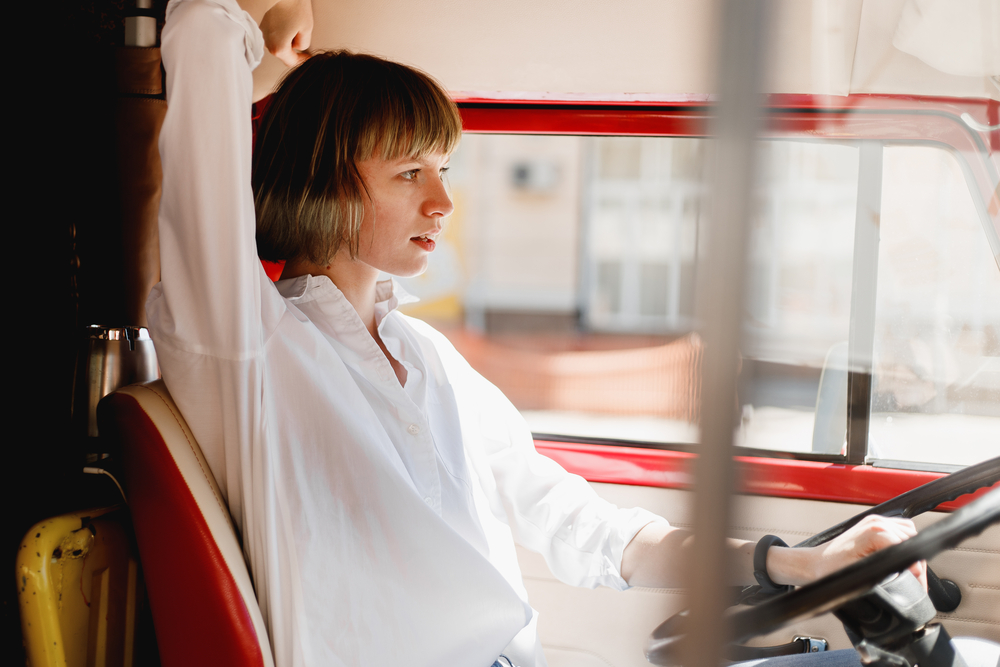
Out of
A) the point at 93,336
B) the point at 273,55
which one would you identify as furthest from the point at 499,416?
the point at 273,55

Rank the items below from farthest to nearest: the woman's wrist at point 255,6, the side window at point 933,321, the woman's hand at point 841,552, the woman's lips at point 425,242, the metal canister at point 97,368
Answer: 1. the side window at point 933,321
2. the metal canister at point 97,368
3. the woman's lips at point 425,242
4. the woman's wrist at point 255,6
5. the woman's hand at point 841,552

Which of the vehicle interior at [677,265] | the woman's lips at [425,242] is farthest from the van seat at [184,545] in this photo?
the woman's lips at [425,242]

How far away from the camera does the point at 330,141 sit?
46.6 inches

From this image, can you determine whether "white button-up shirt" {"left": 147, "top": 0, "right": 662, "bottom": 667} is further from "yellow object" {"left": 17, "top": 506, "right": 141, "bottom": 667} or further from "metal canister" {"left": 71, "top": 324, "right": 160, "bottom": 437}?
"metal canister" {"left": 71, "top": 324, "right": 160, "bottom": 437}

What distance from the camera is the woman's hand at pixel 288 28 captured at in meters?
1.49

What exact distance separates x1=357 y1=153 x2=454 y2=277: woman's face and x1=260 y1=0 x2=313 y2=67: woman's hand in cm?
51

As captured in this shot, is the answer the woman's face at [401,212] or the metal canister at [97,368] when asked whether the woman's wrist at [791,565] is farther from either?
the metal canister at [97,368]

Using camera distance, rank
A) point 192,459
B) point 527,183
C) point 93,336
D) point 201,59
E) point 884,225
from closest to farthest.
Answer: point 201,59 < point 192,459 < point 93,336 < point 884,225 < point 527,183

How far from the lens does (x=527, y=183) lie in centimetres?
1103

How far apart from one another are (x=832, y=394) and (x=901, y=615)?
799 mm

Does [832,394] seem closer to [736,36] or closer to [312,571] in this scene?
[312,571]

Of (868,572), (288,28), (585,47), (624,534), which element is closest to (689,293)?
(868,572)

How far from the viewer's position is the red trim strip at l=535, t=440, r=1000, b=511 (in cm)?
157

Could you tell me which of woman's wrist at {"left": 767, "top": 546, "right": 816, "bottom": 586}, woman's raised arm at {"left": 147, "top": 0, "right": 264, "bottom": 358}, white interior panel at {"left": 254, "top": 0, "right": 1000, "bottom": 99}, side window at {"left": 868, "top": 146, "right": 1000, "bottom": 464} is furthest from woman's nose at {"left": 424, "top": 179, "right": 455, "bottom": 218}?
side window at {"left": 868, "top": 146, "right": 1000, "bottom": 464}
